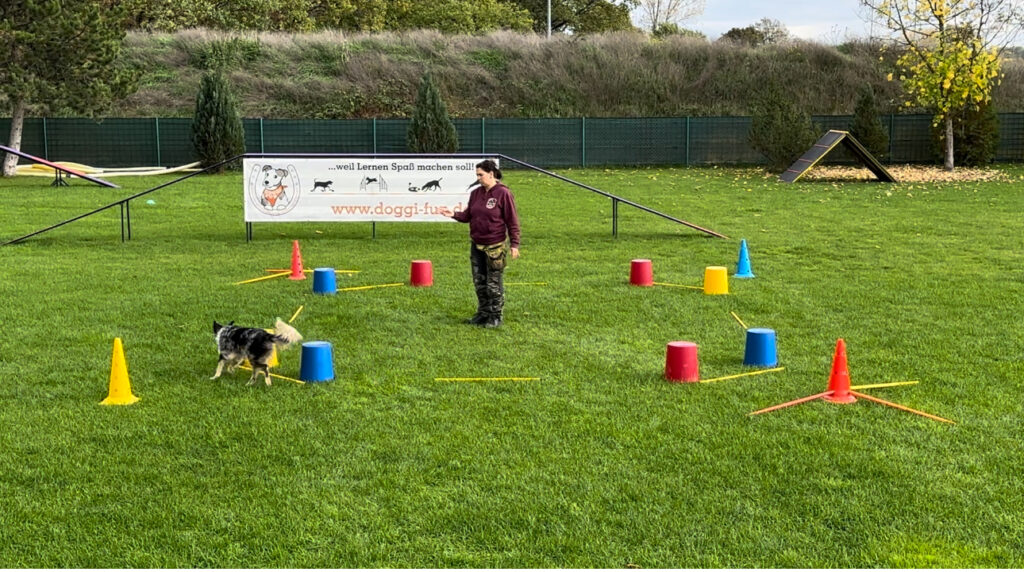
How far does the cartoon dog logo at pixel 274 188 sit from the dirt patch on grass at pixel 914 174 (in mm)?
17072

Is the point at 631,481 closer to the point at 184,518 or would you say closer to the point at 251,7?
the point at 184,518

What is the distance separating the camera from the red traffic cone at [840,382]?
6734 millimetres

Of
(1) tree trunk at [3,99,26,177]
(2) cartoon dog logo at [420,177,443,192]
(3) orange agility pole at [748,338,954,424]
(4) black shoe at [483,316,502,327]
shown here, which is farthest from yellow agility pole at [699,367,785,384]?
(1) tree trunk at [3,99,26,177]

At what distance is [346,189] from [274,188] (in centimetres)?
112

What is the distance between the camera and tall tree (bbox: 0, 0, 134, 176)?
28062 millimetres

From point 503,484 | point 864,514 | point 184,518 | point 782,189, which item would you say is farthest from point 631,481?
point 782,189

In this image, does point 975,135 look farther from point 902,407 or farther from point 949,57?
point 902,407

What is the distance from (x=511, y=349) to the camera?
8508 mm

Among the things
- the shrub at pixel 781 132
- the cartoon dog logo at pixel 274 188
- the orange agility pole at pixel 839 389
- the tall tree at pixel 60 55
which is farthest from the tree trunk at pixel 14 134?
the orange agility pole at pixel 839 389

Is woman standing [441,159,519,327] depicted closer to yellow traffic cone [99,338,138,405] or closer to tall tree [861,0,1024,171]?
yellow traffic cone [99,338,138,405]

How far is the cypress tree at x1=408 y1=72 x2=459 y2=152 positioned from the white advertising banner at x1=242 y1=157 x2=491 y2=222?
18532 millimetres

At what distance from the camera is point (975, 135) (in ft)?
108

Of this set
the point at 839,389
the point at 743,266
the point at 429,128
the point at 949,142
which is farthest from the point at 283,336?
the point at 949,142

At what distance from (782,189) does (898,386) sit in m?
19.0
